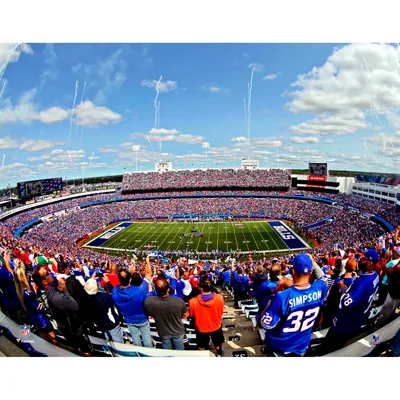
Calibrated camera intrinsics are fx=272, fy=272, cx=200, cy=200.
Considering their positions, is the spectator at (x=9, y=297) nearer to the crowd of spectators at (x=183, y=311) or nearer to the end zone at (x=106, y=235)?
the crowd of spectators at (x=183, y=311)

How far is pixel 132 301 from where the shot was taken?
3676mm

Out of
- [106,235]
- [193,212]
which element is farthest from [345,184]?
[106,235]

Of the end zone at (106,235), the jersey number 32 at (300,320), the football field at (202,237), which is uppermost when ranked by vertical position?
the jersey number 32 at (300,320)

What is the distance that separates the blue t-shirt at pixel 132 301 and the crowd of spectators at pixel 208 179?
168 ft

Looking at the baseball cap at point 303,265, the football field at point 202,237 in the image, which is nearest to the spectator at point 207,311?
the baseball cap at point 303,265

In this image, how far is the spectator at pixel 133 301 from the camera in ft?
12.1

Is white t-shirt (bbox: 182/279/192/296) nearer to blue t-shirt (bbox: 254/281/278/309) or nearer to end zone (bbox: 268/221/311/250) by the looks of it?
blue t-shirt (bbox: 254/281/278/309)

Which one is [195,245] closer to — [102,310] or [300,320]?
[102,310]

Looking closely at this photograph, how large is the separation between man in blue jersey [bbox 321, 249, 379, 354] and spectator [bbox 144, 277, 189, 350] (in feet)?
6.21

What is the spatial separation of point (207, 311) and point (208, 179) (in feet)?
180

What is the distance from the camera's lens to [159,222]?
132 feet

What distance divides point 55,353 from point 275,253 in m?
23.0

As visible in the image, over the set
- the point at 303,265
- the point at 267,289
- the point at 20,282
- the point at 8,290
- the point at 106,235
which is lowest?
the point at 106,235

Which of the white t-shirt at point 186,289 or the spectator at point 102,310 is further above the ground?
the spectator at point 102,310
